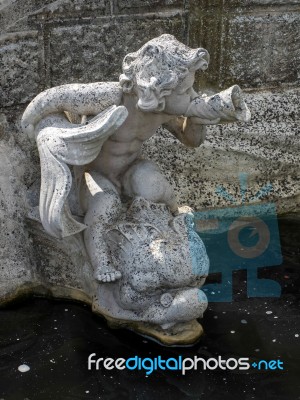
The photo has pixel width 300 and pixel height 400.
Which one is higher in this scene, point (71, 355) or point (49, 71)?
point (49, 71)

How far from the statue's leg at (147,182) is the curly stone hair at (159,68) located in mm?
400

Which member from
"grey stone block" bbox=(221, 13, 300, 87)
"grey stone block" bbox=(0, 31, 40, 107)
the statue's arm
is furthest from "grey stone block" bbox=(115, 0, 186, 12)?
the statue's arm

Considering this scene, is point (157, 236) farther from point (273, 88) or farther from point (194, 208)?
point (273, 88)

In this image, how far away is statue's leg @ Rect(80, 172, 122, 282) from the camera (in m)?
3.99

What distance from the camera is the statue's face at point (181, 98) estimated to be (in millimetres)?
3832

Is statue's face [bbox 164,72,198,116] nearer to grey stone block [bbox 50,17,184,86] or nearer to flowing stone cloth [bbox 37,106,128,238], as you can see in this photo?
flowing stone cloth [bbox 37,106,128,238]

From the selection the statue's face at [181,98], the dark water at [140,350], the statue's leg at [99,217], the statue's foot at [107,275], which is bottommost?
the dark water at [140,350]

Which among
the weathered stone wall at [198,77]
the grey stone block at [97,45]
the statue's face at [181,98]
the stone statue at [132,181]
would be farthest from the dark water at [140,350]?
the grey stone block at [97,45]

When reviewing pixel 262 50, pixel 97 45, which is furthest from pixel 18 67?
pixel 262 50

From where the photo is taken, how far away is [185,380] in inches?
152

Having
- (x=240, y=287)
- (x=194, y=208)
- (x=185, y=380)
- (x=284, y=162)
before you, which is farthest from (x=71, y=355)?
(x=284, y=162)

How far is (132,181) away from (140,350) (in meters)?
0.74

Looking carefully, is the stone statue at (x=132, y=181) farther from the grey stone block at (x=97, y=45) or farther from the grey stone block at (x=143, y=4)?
the grey stone block at (x=143, y=4)

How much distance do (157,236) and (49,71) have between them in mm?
1106
